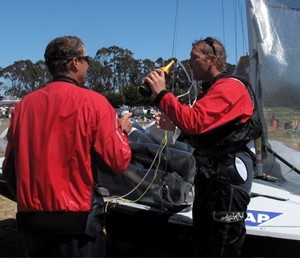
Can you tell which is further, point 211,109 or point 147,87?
point 147,87

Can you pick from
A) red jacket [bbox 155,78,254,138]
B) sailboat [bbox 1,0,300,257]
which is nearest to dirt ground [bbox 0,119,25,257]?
sailboat [bbox 1,0,300,257]

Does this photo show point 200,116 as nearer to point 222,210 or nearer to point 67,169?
point 222,210

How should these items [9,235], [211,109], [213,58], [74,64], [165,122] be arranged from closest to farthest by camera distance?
[74,64], [211,109], [213,58], [165,122], [9,235]

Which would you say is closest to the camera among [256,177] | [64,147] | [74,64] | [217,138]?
[64,147]

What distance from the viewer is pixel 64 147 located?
1985mm

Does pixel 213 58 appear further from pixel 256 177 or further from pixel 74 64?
pixel 256 177

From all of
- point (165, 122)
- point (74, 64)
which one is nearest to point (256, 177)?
point (165, 122)

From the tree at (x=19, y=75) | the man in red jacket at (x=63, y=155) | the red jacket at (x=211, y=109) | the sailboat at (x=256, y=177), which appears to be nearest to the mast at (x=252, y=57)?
the sailboat at (x=256, y=177)

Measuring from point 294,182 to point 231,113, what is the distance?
1.86 metres

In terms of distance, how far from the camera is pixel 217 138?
2453 millimetres

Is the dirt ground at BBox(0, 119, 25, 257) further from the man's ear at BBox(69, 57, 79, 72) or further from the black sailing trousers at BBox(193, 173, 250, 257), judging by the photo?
the man's ear at BBox(69, 57, 79, 72)

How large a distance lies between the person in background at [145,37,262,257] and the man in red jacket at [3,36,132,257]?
480 mm

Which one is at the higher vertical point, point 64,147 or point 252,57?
point 252,57

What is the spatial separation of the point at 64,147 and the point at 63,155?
37mm
